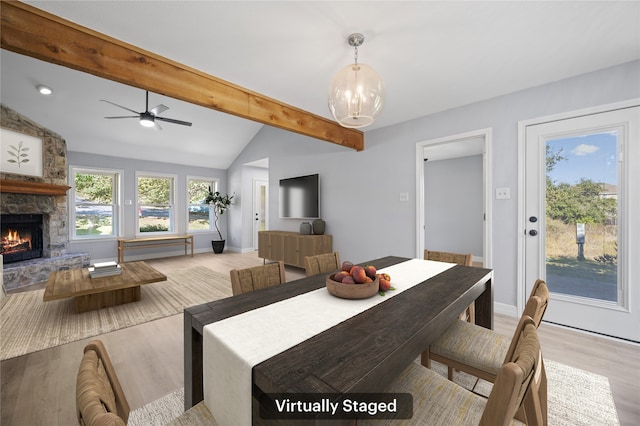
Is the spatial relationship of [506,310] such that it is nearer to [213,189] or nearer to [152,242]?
[152,242]

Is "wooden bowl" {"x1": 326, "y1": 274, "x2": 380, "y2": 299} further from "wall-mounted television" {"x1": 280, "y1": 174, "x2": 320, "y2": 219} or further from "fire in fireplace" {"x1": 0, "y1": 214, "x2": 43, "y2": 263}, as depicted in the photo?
"fire in fireplace" {"x1": 0, "y1": 214, "x2": 43, "y2": 263}

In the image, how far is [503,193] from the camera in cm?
286

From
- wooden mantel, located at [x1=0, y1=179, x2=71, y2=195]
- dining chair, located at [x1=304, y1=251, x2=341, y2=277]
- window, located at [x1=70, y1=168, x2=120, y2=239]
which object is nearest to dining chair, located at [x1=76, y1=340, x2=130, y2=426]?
dining chair, located at [x1=304, y1=251, x2=341, y2=277]

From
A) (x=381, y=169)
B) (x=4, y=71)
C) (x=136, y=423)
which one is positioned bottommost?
(x=136, y=423)

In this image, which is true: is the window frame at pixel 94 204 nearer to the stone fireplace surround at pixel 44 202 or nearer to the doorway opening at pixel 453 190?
the stone fireplace surround at pixel 44 202

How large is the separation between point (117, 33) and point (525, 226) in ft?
13.1

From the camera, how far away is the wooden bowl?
126cm

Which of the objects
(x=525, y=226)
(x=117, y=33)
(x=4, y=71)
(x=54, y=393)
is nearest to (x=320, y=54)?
(x=117, y=33)

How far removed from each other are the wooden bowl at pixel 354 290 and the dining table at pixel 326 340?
0.17 feet

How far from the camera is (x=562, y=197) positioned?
256cm

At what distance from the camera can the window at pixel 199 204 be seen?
22.5 ft

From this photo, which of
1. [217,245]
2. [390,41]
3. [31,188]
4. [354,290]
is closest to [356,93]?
[390,41]

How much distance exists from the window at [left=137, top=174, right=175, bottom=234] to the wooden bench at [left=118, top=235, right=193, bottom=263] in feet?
1.08

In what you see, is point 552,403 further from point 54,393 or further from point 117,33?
point 117,33
